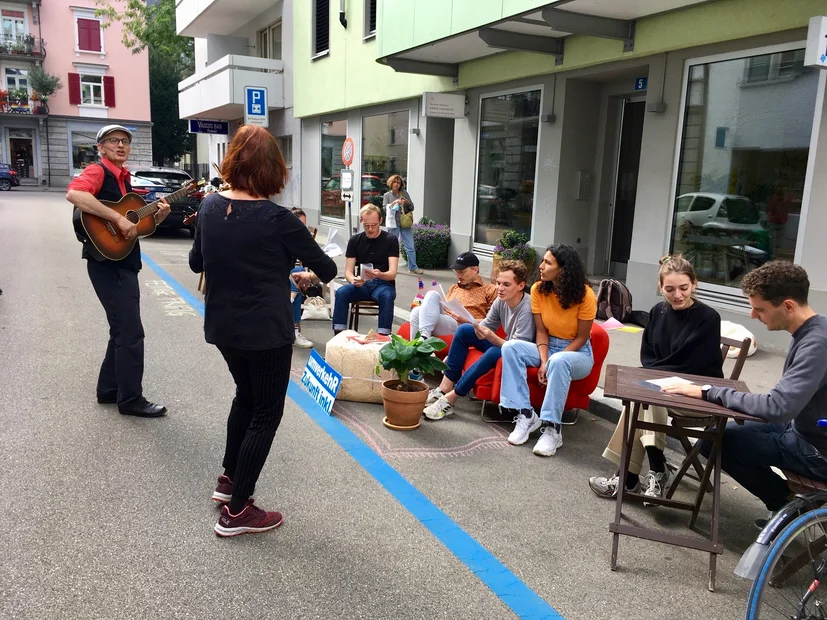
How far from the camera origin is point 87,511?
3582 millimetres

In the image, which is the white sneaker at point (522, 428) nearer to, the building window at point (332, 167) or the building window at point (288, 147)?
the building window at point (332, 167)

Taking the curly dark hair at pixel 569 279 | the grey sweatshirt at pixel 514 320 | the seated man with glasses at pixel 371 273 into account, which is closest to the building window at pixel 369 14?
the seated man with glasses at pixel 371 273

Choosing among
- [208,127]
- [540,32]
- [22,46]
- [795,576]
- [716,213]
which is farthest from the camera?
[22,46]

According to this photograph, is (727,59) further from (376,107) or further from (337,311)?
(376,107)

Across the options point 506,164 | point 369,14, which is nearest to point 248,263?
point 506,164

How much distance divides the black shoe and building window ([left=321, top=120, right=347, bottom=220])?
13.6m

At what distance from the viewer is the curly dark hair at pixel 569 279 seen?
15.9 feet

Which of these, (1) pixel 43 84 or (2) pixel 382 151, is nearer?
(2) pixel 382 151

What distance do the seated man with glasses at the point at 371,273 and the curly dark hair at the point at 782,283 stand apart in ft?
14.2

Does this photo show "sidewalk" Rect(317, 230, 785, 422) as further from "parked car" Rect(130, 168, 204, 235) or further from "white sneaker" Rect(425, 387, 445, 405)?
"parked car" Rect(130, 168, 204, 235)

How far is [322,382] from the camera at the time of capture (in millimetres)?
5547

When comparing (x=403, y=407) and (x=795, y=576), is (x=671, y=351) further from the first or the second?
(x=403, y=407)

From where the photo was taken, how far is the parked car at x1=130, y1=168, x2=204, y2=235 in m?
17.1

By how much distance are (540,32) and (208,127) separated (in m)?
16.8
